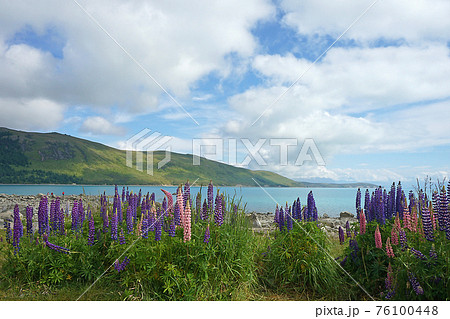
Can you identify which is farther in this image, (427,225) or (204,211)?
(204,211)

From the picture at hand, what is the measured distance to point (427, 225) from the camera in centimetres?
468

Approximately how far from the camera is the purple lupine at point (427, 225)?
15.1 ft

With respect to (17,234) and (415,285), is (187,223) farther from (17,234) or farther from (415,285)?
(17,234)

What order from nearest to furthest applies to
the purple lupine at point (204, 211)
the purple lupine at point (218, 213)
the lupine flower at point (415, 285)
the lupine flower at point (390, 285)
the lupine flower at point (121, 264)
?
1. the lupine flower at point (415, 285)
2. the lupine flower at point (390, 285)
3. the lupine flower at point (121, 264)
4. the purple lupine at point (218, 213)
5. the purple lupine at point (204, 211)

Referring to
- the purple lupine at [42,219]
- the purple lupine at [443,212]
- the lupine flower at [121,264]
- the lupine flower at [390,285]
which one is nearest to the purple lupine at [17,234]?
the purple lupine at [42,219]

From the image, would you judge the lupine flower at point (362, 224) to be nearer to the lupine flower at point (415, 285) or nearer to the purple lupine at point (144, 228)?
the lupine flower at point (415, 285)

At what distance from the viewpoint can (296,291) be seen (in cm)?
599

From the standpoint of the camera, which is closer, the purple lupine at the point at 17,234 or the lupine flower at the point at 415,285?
the lupine flower at the point at 415,285

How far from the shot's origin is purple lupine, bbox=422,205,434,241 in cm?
459

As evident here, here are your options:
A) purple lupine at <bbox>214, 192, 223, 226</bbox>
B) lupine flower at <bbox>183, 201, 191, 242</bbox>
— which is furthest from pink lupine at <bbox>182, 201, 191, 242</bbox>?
purple lupine at <bbox>214, 192, 223, 226</bbox>

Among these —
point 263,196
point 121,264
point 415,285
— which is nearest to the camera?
point 415,285

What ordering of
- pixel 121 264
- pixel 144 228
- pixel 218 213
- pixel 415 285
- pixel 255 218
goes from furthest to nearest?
pixel 255 218
pixel 144 228
pixel 218 213
pixel 121 264
pixel 415 285

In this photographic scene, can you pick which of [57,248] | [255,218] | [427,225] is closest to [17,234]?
[57,248]

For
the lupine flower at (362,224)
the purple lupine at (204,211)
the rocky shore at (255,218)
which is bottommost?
the rocky shore at (255,218)
